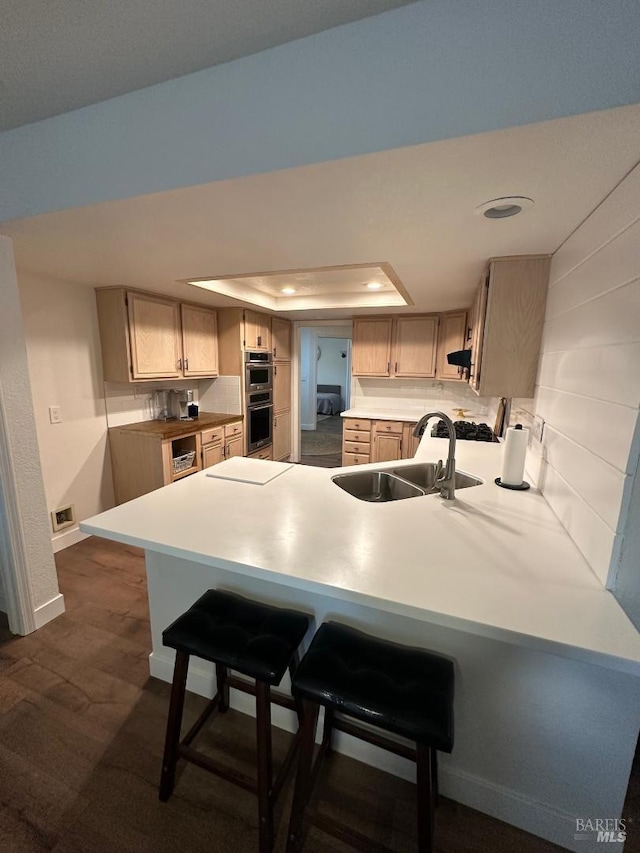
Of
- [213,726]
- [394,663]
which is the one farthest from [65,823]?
[394,663]

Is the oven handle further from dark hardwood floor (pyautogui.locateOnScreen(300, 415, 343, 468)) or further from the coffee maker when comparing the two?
dark hardwood floor (pyautogui.locateOnScreen(300, 415, 343, 468))

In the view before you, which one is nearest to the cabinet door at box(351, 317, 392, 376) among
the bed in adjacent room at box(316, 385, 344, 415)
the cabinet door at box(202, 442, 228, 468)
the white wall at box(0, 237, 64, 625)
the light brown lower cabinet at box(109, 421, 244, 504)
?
A: the cabinet door at box(202, 442, 228, 468)

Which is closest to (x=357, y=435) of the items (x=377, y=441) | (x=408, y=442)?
(x=377, y=441)

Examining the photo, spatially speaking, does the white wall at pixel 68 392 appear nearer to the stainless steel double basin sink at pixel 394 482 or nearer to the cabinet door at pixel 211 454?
the cabinet door at pixel 211 454

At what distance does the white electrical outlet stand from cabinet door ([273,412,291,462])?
128 inches

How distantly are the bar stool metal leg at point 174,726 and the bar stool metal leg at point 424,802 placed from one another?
766 mm

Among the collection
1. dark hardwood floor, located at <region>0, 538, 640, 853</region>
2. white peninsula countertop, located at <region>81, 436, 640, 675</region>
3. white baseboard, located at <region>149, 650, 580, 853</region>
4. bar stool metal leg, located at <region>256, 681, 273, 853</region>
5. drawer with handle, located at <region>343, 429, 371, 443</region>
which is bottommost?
dark hardwood floor, located at <region>0, 538, 640, 853</region>

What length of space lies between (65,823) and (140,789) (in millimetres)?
219

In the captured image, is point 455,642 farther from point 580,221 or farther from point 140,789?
point 580,221

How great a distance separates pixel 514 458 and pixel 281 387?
3.44 m

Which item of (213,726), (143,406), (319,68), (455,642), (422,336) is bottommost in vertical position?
(213,726)

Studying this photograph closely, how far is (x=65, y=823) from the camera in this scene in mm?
1116

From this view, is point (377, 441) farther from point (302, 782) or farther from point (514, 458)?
point (302, 782)

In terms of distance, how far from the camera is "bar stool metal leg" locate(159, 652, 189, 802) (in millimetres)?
1153
